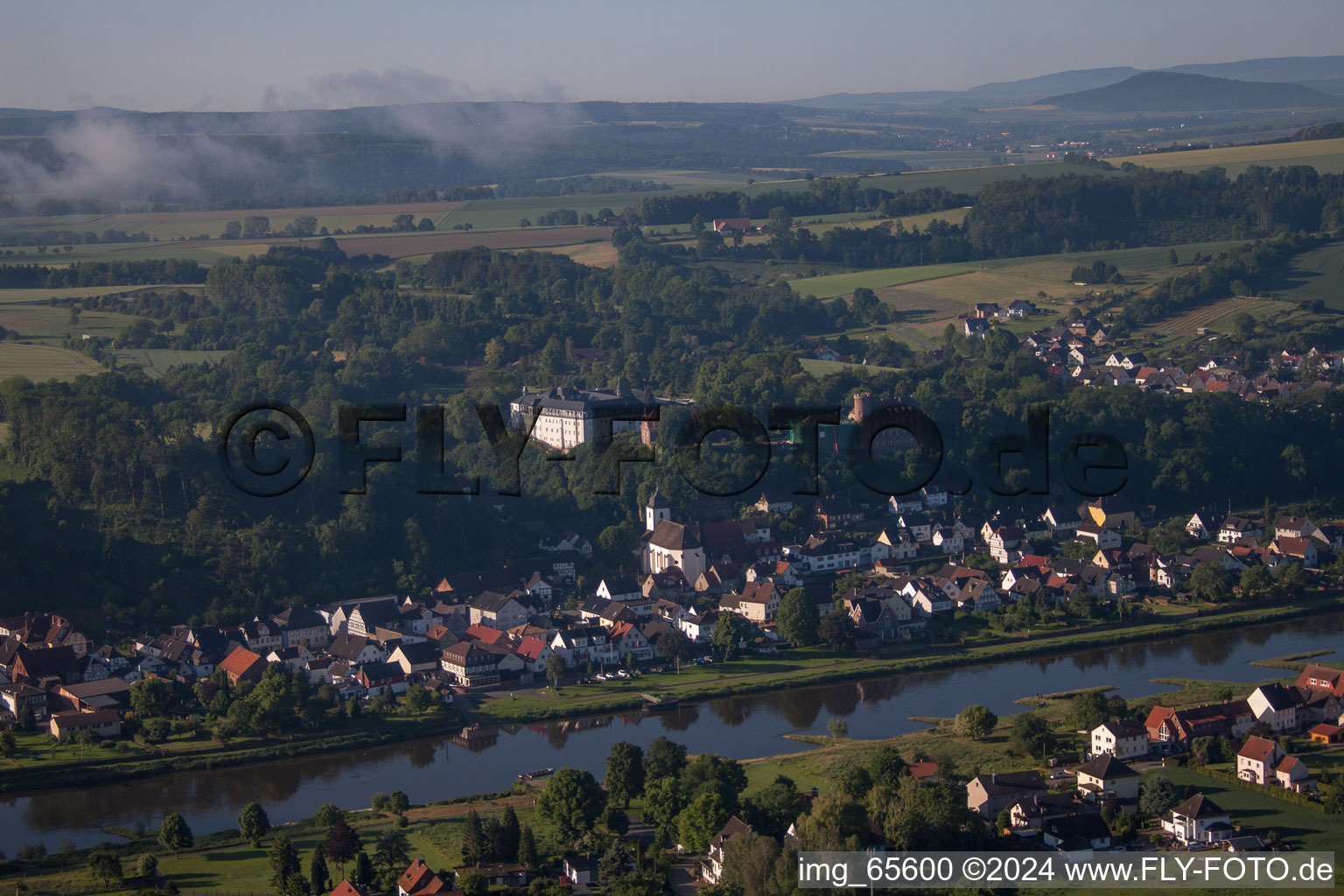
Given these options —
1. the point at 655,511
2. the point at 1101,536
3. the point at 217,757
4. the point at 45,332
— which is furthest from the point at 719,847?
the point at 45,332

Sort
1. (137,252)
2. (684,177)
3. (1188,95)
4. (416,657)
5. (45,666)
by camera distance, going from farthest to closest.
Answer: (1188,95), (684,177), (137,252), (416,657), (45,666)

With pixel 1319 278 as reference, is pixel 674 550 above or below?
below

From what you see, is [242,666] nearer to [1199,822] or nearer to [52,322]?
[1199,822]

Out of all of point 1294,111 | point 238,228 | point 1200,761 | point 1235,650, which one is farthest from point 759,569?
point 1294,111

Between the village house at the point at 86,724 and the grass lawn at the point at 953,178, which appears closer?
the village house at the point at 86,724

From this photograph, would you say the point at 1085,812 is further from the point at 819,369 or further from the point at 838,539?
the point at 819,369

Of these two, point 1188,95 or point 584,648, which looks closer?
point 584,648

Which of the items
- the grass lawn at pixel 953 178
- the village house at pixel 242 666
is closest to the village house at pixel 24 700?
the village house at pixel 242 666

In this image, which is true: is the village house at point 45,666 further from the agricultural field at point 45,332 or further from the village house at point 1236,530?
the village house at point 1236,530
